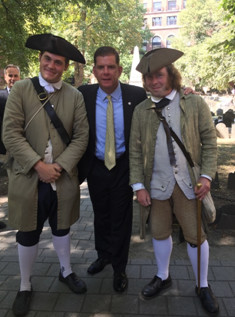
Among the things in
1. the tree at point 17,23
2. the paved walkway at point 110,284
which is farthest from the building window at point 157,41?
the paved walkway at point 110,284

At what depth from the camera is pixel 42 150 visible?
255 centimetres

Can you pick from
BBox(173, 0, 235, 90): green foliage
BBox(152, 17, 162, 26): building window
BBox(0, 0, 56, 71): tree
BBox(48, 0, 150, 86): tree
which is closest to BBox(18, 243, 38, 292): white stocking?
BBox(0, 0, 56, 71): tree

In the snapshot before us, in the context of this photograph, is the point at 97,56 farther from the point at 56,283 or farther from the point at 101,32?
the point at 101,32

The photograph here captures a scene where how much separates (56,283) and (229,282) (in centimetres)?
175

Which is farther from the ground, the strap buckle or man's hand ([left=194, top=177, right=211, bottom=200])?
the strap buckle

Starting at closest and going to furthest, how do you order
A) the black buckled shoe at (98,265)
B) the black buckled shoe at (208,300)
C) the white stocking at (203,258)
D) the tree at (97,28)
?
the black buckled shoe at (208,300), the white stocking at (203,258), the black buckled shoe at (98,265), the tree at (97,28)

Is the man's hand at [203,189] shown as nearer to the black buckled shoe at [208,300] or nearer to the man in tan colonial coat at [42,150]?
the black buckled shoe at [208,300]

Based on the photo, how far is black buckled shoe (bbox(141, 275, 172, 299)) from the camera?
282 cm

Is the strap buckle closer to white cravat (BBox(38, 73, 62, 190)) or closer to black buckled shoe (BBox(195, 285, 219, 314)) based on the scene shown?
white cravat (BBox(38, 73, 62, 190))

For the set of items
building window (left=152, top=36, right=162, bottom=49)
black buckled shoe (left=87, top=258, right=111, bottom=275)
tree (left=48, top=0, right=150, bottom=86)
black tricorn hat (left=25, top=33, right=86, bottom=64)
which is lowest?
black buckled shoe (left=87, top=258, right=111, bottom=275)

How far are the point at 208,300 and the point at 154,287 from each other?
495mm

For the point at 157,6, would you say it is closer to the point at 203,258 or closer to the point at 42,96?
the point at 42,96

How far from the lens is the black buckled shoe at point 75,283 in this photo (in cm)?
291

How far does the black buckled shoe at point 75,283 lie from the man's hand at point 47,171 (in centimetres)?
109
